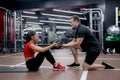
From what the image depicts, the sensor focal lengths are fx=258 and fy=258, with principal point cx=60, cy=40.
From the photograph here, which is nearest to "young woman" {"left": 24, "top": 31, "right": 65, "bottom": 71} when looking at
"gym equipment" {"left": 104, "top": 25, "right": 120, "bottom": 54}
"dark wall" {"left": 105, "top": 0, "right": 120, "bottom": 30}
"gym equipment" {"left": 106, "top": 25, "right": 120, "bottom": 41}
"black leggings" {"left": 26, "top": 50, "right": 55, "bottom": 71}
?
"black leggings" {"left": 26, "top": 50, "right": 55, "bottom": 71}

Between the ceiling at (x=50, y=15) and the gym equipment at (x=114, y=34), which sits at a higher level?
the ceiling at (x=50, y=15)

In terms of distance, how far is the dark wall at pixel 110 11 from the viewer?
14219 millimetres

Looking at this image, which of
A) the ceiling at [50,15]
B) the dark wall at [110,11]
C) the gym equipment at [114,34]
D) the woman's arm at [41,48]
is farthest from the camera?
the ceiling at [50,15]

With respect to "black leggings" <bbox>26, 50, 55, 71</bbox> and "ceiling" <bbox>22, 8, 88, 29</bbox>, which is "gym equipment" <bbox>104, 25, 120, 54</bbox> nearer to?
"ceiling" <bbox>22, 8, 88, 29</bbox>

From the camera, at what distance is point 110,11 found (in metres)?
14.3

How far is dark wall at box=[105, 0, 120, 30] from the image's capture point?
46.6ft

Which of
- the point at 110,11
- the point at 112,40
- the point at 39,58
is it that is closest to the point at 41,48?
the point at 39,58

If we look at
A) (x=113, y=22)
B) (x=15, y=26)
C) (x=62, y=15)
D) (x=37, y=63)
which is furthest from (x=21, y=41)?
(x=37, y=63)

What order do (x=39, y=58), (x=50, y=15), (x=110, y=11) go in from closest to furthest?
(x=39, y=58), (x=110, y=11), (x=50, y=15)

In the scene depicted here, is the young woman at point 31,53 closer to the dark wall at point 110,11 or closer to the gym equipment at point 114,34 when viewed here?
the gym equipment at point 114,34

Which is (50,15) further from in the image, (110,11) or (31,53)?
(31,53)

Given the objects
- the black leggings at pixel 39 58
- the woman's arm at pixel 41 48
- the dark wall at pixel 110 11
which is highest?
the dark wall at pixel 110 11

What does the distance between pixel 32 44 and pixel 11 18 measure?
1037 cm

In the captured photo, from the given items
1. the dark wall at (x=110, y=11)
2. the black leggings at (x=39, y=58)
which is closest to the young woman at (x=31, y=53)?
the black leggings at (x=39, y=58)
